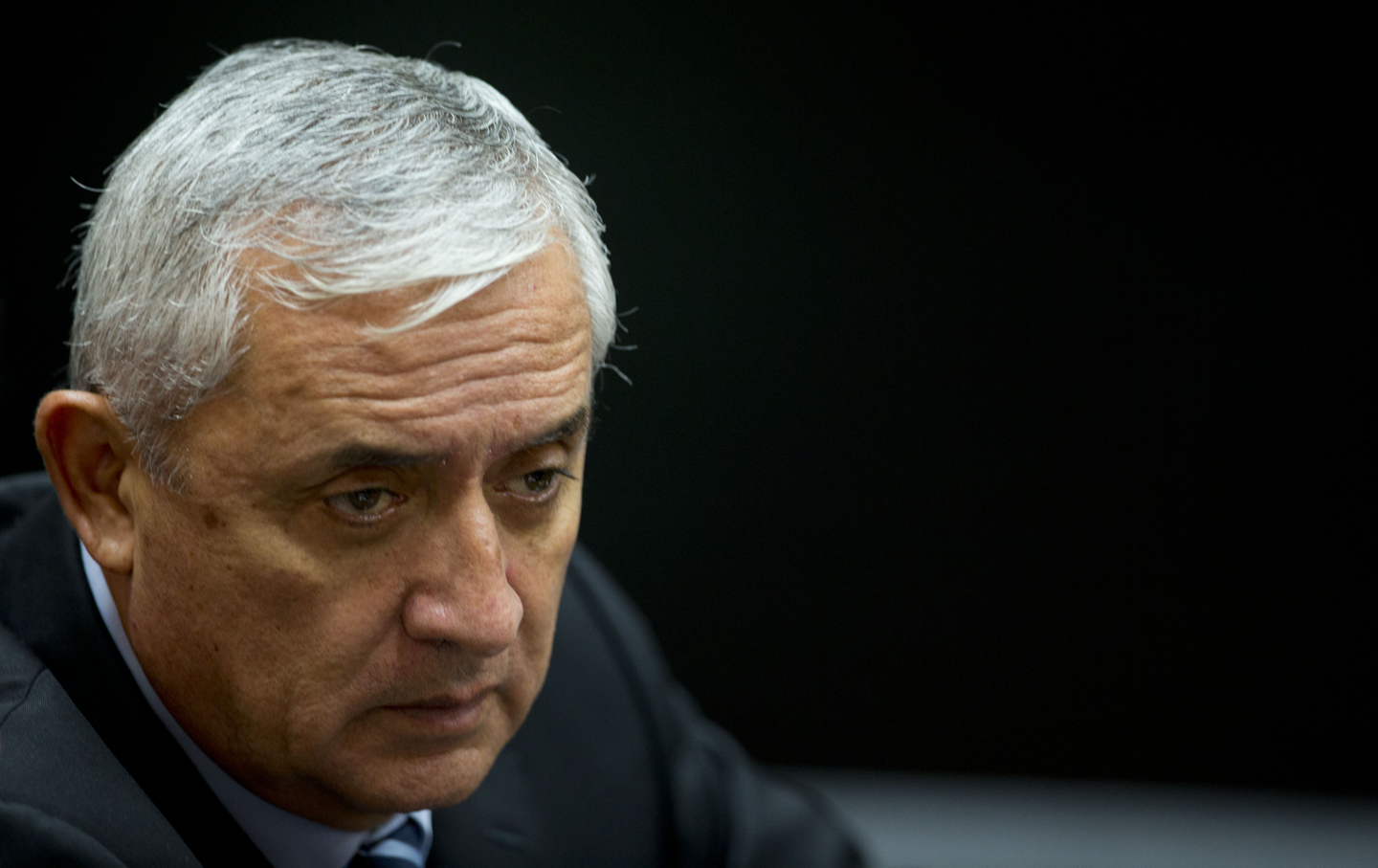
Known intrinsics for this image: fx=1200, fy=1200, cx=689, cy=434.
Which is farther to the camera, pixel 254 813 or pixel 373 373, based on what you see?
pixel 254 813

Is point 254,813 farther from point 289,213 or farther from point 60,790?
point 289,213

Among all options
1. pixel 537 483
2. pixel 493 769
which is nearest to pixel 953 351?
pixel 493 769

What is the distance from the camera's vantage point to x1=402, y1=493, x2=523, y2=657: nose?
44.9 inches

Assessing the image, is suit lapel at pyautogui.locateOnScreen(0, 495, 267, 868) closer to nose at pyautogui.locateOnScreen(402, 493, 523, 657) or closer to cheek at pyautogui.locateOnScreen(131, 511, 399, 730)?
cheek at pyautogui.locateOnScreen(131, 511, 399, 730)

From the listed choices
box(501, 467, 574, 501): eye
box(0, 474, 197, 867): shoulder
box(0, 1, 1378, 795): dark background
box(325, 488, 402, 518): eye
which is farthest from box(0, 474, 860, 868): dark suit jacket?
box(0, 1, 1378, 795): dark background

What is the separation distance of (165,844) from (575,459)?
1.77ft

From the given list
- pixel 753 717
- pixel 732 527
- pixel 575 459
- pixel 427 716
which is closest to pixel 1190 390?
pixel 732 527

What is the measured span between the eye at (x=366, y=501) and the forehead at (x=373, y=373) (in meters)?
0.07

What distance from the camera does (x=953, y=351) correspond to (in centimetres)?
270

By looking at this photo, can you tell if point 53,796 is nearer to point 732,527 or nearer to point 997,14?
point 732,527

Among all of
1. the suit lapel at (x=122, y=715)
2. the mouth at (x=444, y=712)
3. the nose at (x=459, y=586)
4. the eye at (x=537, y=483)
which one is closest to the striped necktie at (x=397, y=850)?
the suit lapel at (x=122, y=715)

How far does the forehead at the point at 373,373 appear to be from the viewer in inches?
42.4

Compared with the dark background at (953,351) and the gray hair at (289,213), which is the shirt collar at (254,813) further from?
the dark background at (953,351)

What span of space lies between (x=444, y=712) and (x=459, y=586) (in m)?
0.16
